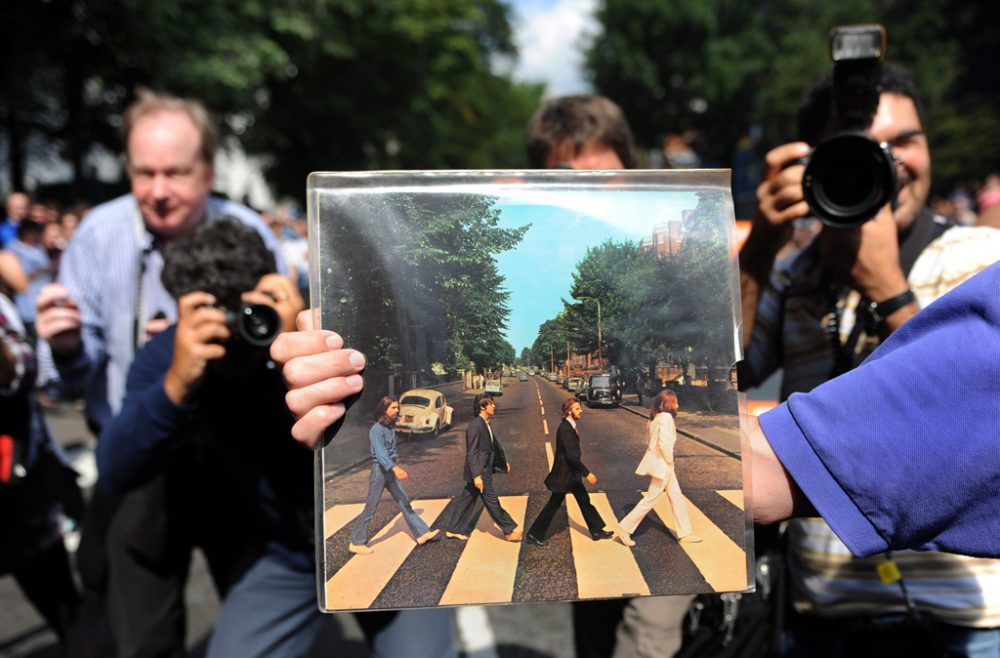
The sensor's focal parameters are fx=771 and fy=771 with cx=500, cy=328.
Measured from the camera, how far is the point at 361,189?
→ 1.01 meters

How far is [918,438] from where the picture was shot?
92 cm

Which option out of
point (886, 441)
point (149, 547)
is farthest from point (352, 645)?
point (886, 441)

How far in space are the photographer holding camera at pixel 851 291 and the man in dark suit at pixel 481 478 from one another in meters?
0.71

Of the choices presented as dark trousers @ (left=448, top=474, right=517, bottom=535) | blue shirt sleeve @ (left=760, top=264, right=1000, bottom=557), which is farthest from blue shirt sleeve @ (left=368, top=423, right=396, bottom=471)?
Answer: blue shirt sleeve @ (left=760, top=264, right=1000, bottom=557)

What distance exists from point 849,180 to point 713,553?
0.82 meters

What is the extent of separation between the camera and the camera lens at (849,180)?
138cm

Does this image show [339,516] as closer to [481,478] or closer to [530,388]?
[481,478]

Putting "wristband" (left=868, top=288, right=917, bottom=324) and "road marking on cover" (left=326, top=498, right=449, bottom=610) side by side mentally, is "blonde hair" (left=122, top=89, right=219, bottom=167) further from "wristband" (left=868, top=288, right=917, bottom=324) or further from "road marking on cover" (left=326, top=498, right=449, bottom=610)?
"wristband" (left=868, top=288, right=917, bottom=324)

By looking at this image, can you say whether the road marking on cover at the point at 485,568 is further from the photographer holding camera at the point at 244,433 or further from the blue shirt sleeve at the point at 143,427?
the blue shirt sleeve at the point at 143,427

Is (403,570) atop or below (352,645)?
atop

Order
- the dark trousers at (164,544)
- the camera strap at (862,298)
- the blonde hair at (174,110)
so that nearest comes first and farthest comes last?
1. the camera strap at (862,298)
2. the dark trousers at (164,544)
3. the blonde hair at (174,110)

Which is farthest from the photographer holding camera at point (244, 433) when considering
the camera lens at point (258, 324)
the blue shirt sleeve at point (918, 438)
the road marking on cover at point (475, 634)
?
the road marking on cover at point (475, 634)

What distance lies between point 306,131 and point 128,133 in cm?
2057

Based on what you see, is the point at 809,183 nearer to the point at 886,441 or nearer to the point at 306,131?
the point at 886,441
